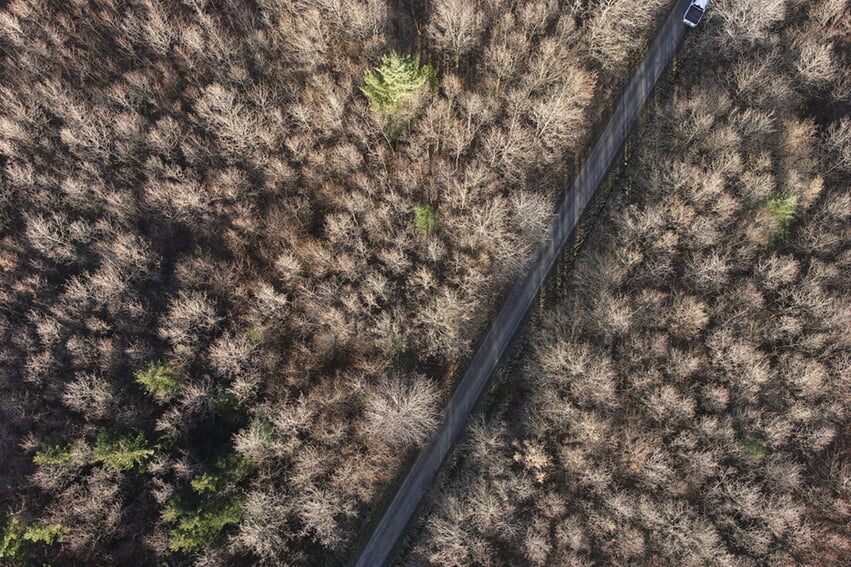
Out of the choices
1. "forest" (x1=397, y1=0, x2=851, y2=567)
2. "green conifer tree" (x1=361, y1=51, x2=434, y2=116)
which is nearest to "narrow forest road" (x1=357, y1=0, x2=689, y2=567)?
"forest" (x1=397, y1=0, x2=851, y2=567)

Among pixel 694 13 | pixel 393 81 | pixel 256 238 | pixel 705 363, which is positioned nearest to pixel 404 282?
Answer: pixel 256 238

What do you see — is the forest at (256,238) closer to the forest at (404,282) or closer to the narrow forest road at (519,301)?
the forest at (404,282)

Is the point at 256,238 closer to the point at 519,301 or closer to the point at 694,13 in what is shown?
the point at 519,301

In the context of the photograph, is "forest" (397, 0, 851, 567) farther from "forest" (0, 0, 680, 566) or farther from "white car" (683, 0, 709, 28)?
"forest" (0, 0, 680, 566)

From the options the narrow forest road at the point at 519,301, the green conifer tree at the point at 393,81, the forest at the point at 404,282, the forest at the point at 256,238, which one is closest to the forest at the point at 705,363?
the forest at the point at 404,282

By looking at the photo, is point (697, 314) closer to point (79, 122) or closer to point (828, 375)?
point (828, 375)

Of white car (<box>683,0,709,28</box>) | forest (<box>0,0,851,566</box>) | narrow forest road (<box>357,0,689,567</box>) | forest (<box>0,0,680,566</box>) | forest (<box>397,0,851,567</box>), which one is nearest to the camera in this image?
forest (<box>0,0,680,566</box>)
